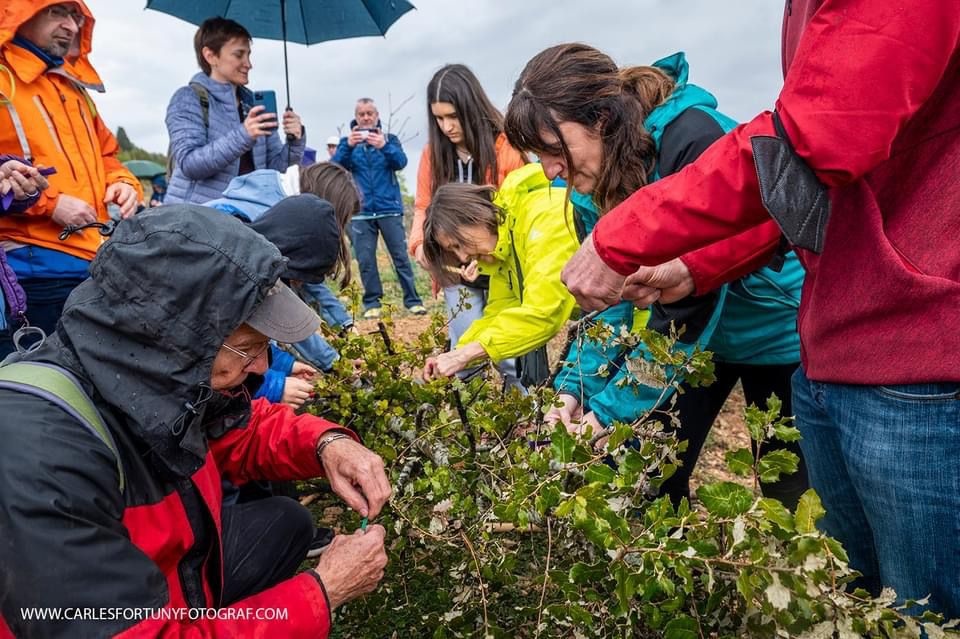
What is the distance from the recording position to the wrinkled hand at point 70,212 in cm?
298

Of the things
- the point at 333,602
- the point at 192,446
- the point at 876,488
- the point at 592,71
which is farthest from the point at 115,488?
the point at 592,71

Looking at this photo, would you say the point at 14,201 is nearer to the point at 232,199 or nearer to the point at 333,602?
the point at 232,199

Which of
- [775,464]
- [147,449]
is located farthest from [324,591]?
[775,464]

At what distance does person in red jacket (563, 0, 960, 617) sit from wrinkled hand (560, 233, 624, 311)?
0.03m

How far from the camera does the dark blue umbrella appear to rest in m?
4.67

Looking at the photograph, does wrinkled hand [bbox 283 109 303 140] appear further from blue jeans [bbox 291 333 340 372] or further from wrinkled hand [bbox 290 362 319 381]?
wrinkled hand [bbox 290 362 319 381]

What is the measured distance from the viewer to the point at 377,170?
7125 millimetres

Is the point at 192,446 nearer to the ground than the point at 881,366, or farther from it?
nearer to the ground

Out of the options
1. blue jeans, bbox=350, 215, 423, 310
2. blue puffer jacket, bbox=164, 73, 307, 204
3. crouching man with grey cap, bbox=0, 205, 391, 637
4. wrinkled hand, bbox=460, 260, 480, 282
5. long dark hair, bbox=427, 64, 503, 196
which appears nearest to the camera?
crouching man with grey cap, bbox=0, 205, 391, 637

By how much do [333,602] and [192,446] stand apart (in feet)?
1.74

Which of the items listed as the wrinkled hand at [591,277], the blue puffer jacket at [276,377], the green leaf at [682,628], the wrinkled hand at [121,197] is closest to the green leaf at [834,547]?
the green leaf at [682,628]

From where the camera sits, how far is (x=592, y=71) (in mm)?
2080

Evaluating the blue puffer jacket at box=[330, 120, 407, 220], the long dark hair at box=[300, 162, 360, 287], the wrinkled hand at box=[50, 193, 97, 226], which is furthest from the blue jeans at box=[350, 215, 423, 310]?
the wrinkled hand at box=[50, 193, 97, 226]

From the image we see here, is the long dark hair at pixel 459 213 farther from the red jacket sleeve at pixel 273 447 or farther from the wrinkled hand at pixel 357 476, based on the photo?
the wrinkled hand at pixel 357 476
